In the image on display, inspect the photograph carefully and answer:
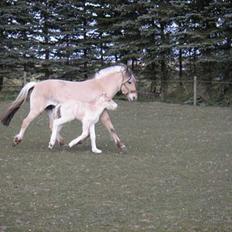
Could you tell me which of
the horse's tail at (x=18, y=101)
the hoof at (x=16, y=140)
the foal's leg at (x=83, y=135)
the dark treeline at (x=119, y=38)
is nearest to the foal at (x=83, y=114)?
the foal's leg at (x=83, y=135)

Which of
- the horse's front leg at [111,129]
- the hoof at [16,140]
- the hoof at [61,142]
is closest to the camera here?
the horse's front leg at [111,129]

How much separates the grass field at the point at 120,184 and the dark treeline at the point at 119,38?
36.4ft

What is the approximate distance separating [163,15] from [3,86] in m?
8.00

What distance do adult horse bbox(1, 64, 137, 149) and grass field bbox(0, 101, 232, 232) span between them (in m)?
0.58

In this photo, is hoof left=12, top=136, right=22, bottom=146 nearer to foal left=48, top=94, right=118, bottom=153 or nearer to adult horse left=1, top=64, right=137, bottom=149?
adult horse left=1, top=64, right=137, bottom=149

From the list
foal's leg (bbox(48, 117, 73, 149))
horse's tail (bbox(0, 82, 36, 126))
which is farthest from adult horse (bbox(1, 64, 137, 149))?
foal's leg (bbox(48, 117, 73, 149))

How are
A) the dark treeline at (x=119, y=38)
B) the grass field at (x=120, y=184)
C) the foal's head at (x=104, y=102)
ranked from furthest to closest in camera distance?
the dark treeline at (x=119, y=38), the foal's head at (x=104, y=102), the grass field at (x=120, y=184)

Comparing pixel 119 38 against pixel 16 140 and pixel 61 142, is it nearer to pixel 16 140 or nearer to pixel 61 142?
pixel 61 142

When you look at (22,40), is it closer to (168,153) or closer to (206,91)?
(206,91)

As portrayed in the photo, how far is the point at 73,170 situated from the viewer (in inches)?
341

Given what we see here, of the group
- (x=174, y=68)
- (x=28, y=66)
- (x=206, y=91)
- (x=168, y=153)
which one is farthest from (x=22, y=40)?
(x=168, y=153)

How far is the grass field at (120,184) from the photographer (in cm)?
590

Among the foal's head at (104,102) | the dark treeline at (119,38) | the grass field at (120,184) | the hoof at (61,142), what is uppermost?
the dark treeline at (119,38)

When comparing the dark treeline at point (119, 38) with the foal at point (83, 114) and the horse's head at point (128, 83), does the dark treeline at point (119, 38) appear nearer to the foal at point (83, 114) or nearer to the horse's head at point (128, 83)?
the horse's head at point (128, 83)
